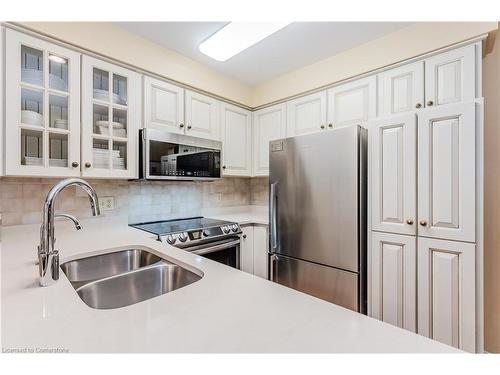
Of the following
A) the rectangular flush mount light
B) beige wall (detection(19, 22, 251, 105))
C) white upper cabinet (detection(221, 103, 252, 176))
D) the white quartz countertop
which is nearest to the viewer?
the white quartz countertop

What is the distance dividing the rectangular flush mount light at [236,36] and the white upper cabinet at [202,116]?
0.59 meters

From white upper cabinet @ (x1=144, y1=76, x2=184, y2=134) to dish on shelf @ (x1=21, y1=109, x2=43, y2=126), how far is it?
2.09ft

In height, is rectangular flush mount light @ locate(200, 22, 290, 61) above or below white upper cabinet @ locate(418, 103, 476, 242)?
above

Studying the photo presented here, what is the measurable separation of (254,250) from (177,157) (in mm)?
1090

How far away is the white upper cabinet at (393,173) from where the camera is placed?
1458 millimetres

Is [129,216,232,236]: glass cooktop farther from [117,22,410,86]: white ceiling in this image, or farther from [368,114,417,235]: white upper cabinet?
[117,22,410,86]: white ceiling

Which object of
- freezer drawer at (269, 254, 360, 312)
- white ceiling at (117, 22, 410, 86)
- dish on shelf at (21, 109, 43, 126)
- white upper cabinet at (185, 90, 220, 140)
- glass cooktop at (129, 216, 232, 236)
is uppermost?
white ceiling at (117, 22, 410, 86)

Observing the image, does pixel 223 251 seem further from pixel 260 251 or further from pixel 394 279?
pixel 394 279

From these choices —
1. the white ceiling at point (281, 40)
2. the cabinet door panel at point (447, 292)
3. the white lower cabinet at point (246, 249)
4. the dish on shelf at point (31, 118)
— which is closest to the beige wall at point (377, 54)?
the white ceiling at point (281, 40)

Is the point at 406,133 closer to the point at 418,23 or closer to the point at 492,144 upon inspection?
the point at 492,144

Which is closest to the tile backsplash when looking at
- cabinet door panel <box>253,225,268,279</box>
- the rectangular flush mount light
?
cabinet door panel <box>253,225,268,279</box>

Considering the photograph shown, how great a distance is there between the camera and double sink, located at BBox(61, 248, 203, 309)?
0.96 metres

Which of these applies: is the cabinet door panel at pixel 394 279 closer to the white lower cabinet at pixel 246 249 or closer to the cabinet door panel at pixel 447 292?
the cabinet door panel at pixel 447 292

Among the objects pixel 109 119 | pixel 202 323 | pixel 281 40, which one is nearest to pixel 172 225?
pixel 109 119
